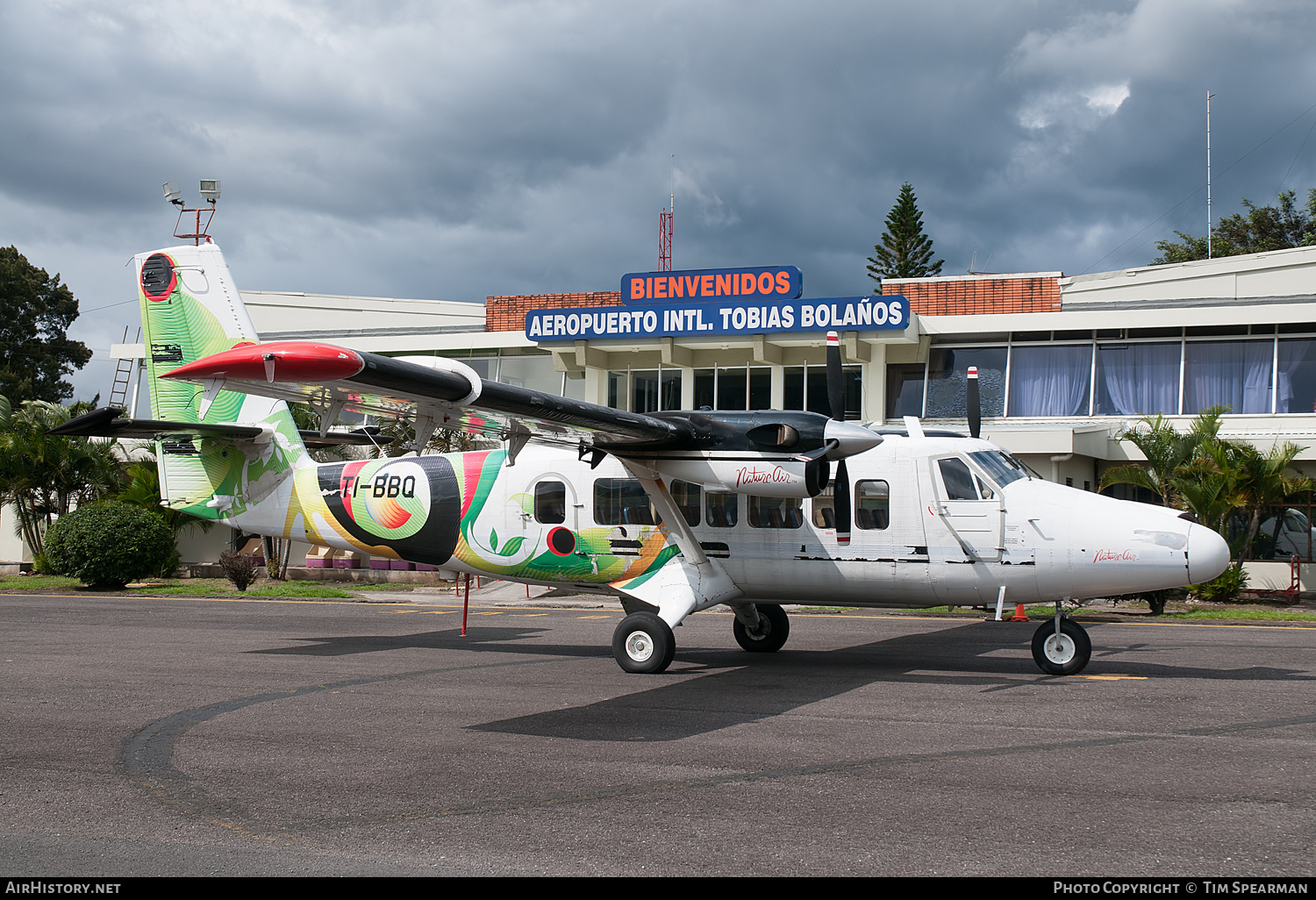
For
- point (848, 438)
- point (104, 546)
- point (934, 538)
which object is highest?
point (848, 438)

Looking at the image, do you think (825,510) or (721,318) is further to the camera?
(721,318)

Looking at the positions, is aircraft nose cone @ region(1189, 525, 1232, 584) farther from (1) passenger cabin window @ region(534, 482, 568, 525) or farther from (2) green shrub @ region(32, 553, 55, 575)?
(2) green shrub @ region(32, 553, 55, 575)

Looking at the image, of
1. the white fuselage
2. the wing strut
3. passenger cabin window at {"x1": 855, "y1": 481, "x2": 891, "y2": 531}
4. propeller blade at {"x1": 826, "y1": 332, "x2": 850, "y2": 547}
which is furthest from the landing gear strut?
the wing strut

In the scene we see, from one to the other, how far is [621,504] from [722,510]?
142 cm

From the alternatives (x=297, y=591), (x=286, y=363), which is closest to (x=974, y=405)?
(x=286, y=363)

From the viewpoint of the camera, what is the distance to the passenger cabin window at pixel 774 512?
1295 cm

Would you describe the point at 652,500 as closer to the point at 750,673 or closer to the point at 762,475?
the point at 762,475

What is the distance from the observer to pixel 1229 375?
26641 millimetres

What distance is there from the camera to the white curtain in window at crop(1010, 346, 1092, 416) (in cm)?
2772

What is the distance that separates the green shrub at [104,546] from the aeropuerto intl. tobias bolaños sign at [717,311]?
11.9m

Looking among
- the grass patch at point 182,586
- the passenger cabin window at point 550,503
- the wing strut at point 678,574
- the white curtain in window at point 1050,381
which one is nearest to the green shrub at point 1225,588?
the white curtain in window at point 1050,381

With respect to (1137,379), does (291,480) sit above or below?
below

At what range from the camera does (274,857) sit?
5570 mm
